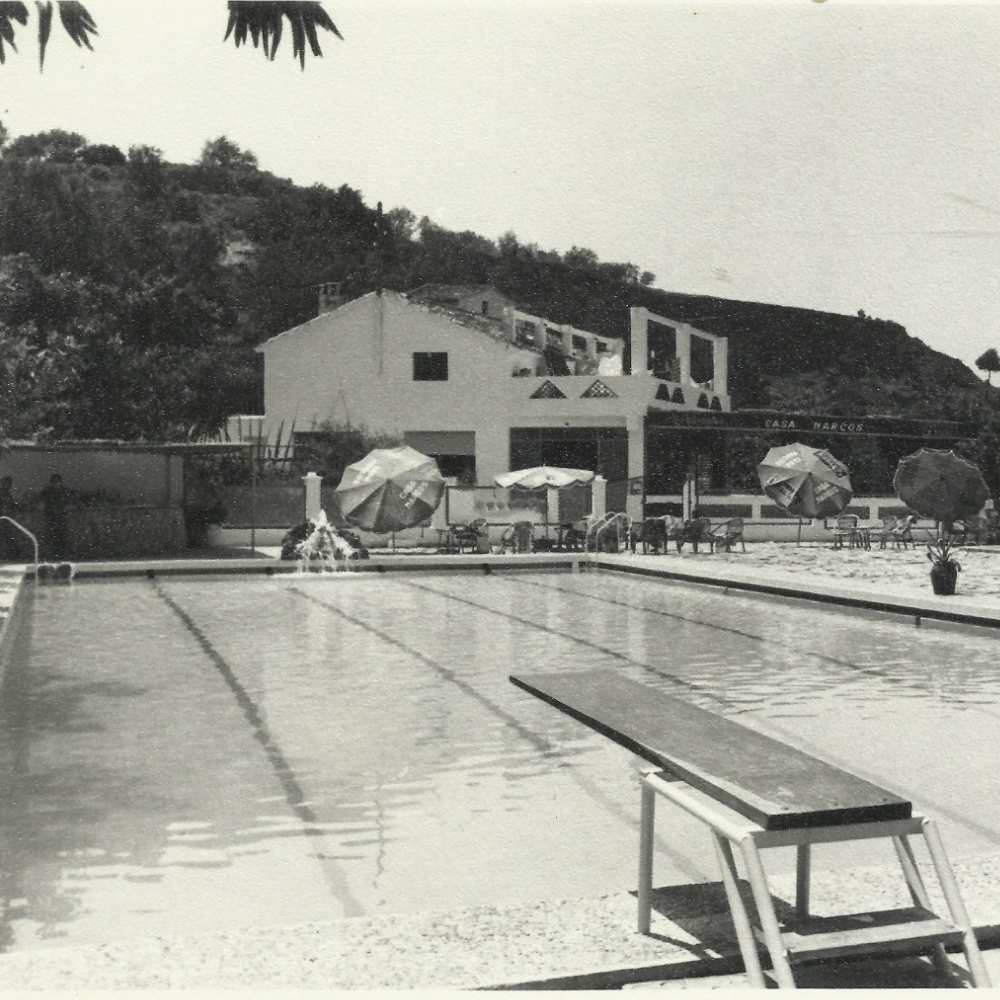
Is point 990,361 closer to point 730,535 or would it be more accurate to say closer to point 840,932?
point 730,535

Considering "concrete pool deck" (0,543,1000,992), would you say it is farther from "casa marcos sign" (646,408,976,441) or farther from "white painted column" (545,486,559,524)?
"casa marcos sign" (646,408,976,441)

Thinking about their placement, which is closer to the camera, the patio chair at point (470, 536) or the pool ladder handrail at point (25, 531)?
the pool ladder handrail at point (25, 531)

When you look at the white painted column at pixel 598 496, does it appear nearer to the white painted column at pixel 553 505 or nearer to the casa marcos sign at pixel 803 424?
the white painted column at pixel 553 505

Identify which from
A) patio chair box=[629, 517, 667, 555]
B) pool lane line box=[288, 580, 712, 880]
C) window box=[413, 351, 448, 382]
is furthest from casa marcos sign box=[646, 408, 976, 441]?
pool lane line box=[288, 580, 712, 880]

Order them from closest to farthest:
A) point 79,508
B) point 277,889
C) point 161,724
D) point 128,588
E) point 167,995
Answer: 1. point 167,995
2. point 277,889
3. point 161,724
4. point 128,588
5. point 79,508

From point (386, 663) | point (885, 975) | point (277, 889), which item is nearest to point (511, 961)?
point (885, 975)

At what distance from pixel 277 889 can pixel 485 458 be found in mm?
31028

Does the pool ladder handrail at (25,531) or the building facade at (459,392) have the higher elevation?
the building facade at (459,392)

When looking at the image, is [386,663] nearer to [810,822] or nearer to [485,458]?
[810,822]

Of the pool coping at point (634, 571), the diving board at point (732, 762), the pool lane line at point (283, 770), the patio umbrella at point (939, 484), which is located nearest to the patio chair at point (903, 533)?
the patio umbrella at point (939, 484)

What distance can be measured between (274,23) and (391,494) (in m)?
16.0

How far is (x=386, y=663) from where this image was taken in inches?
438

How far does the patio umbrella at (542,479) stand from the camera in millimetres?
23812

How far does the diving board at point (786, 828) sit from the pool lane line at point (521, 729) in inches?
39.4
